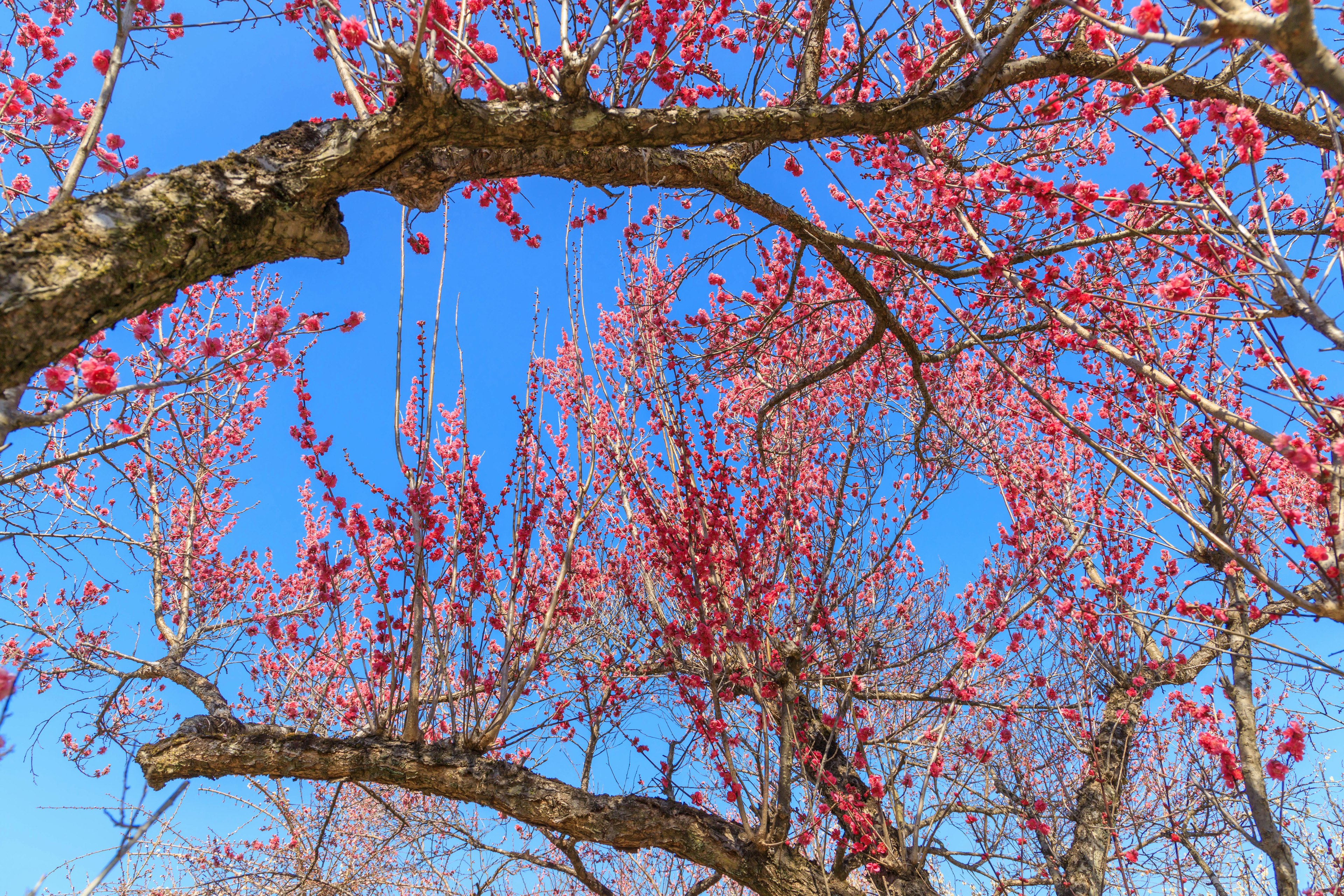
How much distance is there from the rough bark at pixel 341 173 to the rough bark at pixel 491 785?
2.22 meters

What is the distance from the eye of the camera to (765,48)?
3834mm

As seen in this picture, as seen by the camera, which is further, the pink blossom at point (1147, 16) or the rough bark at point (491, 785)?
the rough bark at point (491, 785)

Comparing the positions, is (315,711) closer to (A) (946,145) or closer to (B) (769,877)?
(B) (769,877)

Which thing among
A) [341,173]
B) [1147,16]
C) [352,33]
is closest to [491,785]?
[341,173]

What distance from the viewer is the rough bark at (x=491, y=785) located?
3461mm

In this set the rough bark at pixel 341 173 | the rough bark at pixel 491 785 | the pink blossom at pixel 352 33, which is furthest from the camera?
the rough bark at pixel 491 785

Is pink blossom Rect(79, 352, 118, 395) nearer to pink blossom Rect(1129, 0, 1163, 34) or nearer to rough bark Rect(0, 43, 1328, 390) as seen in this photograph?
rough bark Rect(0, 43, 1328, 390)

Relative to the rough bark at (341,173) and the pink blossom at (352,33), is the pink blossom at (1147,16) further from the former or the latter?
the pink blossom at (352,33)

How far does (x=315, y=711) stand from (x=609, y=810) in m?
1.66

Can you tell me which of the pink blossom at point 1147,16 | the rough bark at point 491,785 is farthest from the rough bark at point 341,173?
the rough bark at point 491,785

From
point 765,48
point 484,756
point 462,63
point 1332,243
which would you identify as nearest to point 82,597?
point 484,756

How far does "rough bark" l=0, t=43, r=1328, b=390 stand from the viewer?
6.68 feet

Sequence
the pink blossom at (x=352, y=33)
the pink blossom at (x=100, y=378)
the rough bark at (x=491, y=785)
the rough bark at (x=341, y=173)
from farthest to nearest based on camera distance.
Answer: the rough bark at (x=491, y=785) < the pink blossom at (x=352, y=33) < the pink blossom at (x=100, y=378) < the rough bark at (x=341, y=173)

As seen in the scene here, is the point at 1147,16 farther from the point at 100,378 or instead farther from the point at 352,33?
the point at 100,378
